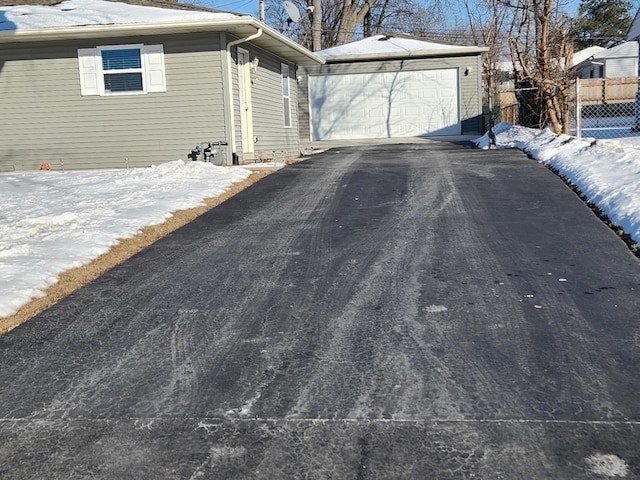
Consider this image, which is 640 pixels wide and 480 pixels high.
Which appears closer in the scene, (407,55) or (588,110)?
(407,55)

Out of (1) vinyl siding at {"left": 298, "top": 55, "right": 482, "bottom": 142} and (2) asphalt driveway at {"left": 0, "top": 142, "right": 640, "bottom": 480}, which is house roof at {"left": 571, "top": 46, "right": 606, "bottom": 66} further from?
(2) asphalt driveway at {"left": 0, "top": 142, "right": 640, "bottom": 480}

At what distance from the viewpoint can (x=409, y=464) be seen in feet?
8.26

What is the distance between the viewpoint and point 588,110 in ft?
99.2

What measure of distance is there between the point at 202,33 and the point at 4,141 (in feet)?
16.3

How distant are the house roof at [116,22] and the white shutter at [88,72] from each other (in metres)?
0.48

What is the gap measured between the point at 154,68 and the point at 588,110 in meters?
23.7

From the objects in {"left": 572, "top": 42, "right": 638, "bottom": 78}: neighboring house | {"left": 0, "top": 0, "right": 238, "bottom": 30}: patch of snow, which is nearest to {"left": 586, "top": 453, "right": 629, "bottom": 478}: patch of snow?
{"left": 0, "top": 0, "right": 238, "bottom": 30}: patch of snow

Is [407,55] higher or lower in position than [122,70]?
higher

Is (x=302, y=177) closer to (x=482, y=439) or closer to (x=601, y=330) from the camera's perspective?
(x=601, y=330)

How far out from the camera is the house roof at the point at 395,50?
69.5 ft

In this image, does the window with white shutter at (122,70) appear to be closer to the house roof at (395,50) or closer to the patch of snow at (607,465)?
the house roof at (395,50)

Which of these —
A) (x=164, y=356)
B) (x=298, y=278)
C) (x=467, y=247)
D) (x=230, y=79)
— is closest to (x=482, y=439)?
(x=164, y=356)

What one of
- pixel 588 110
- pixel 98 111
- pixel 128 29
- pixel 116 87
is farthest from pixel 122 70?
pixel 588 110

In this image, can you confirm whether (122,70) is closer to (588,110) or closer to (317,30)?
(317,30)
